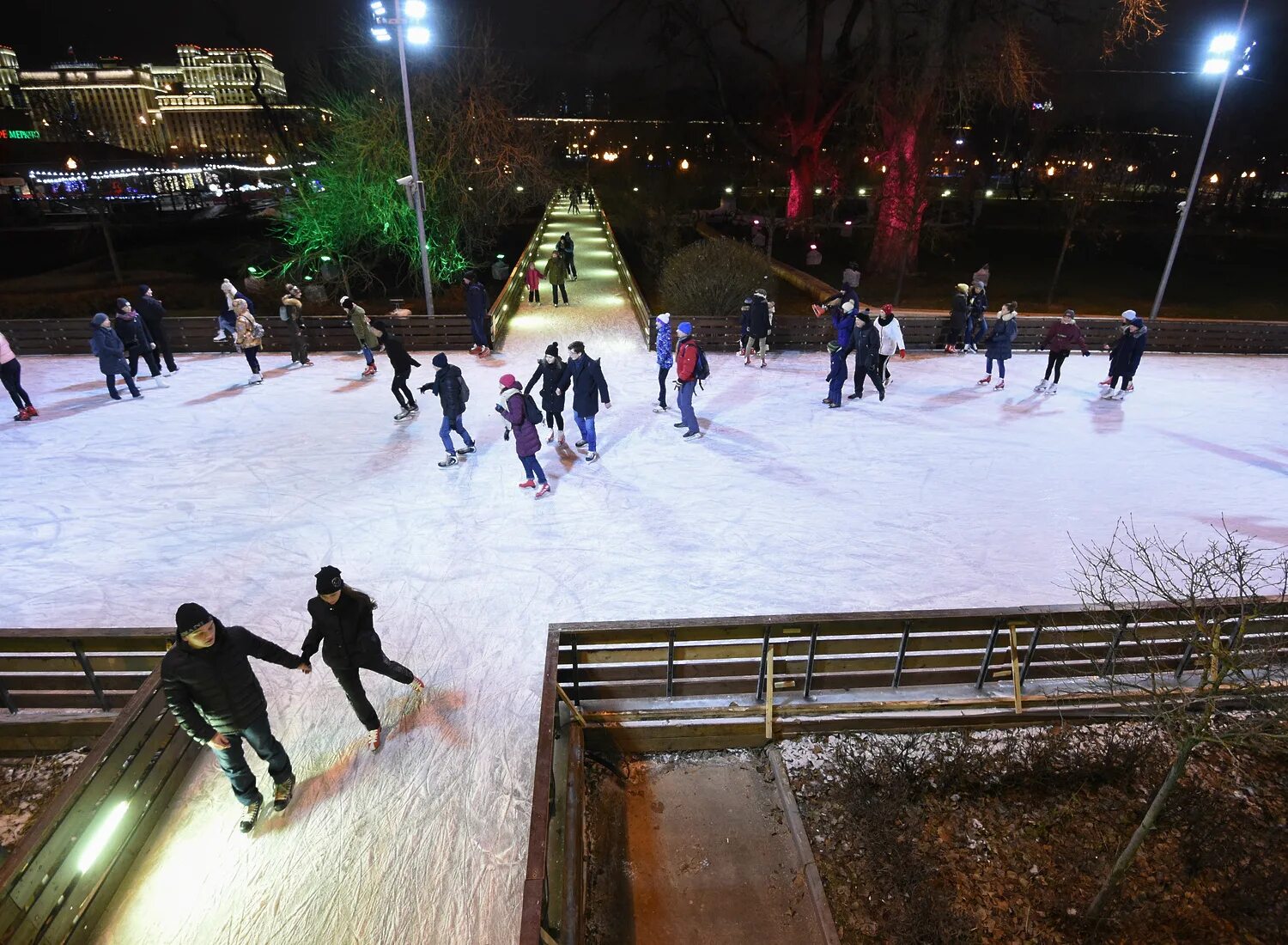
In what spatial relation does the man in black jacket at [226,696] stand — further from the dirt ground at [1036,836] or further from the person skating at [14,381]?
the person skating at [14,381]

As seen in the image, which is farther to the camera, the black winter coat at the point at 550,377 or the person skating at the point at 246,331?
the person skating at the point at 246,331

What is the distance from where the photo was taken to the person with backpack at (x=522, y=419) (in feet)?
24.3

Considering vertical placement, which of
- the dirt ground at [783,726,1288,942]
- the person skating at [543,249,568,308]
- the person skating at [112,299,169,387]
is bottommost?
the dirt ground at [783,726,1288,942]

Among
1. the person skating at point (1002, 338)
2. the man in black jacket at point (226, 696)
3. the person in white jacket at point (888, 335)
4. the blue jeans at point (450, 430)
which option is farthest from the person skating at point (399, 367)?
the person skating at point (1002, 338)

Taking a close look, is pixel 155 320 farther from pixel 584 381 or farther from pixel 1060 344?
pixel 1060 344

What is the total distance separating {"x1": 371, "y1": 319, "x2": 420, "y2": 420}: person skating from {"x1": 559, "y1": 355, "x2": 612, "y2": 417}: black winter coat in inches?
87.2

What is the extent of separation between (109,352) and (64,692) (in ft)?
26.2

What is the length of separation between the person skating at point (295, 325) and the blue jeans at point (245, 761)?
10368 mm

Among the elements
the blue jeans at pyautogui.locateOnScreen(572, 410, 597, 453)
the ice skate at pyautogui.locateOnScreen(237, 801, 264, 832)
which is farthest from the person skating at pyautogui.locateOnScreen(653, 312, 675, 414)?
the ice skate at pyautogui.locateOnScreen(237, 801, 264, 832)

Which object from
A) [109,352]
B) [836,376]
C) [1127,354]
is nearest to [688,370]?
[836,376]

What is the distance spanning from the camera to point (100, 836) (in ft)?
11.9

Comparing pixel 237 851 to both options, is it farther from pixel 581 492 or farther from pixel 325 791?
pixel 581 492

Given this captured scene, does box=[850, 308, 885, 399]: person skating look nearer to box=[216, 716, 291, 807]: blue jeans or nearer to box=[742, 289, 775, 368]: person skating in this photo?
box=[742, 289, 775, 368]: person skating

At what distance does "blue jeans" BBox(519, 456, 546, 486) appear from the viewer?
311 inches
